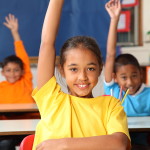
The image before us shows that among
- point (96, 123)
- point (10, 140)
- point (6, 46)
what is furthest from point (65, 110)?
point (6, 46)

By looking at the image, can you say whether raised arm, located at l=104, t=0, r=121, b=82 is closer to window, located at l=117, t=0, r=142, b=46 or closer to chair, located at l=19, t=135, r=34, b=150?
chair, located at l=19, t=135, r=34, b=150

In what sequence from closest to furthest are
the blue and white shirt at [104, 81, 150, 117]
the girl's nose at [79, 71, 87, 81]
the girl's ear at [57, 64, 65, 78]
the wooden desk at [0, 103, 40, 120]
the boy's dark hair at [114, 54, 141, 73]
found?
the girl's nose at [79, 71, 87, 81] < the girl's ear at [57, 64, 65, 78] < the blue and white shirt at [104, 81, 150, 117] < the boy's dark hair at [114, 54, 141, 73] < the wooden desk at [0, 103, 40, 120]

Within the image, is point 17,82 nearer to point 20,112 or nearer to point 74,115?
point 20,112

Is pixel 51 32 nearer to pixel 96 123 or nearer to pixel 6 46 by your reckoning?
pixel 96 123

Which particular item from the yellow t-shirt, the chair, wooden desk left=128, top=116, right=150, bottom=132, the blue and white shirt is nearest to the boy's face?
the blue and white shirt

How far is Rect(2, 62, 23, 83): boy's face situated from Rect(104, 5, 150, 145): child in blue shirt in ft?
4.66

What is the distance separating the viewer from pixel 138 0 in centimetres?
519

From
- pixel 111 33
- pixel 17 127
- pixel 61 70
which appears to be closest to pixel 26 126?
pixel 17 127

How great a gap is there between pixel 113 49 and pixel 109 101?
1.16 m

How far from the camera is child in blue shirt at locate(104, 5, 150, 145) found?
242 centimetres

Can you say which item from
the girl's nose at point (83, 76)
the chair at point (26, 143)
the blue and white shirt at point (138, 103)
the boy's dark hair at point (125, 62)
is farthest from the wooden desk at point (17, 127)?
the boy's dark hair at point (125, 62)

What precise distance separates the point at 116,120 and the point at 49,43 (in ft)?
1.29

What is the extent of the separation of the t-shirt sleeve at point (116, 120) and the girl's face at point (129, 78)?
1.21 metres

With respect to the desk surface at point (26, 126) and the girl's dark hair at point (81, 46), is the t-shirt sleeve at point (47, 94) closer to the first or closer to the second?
the girl's dark hair at point (81, 46)
